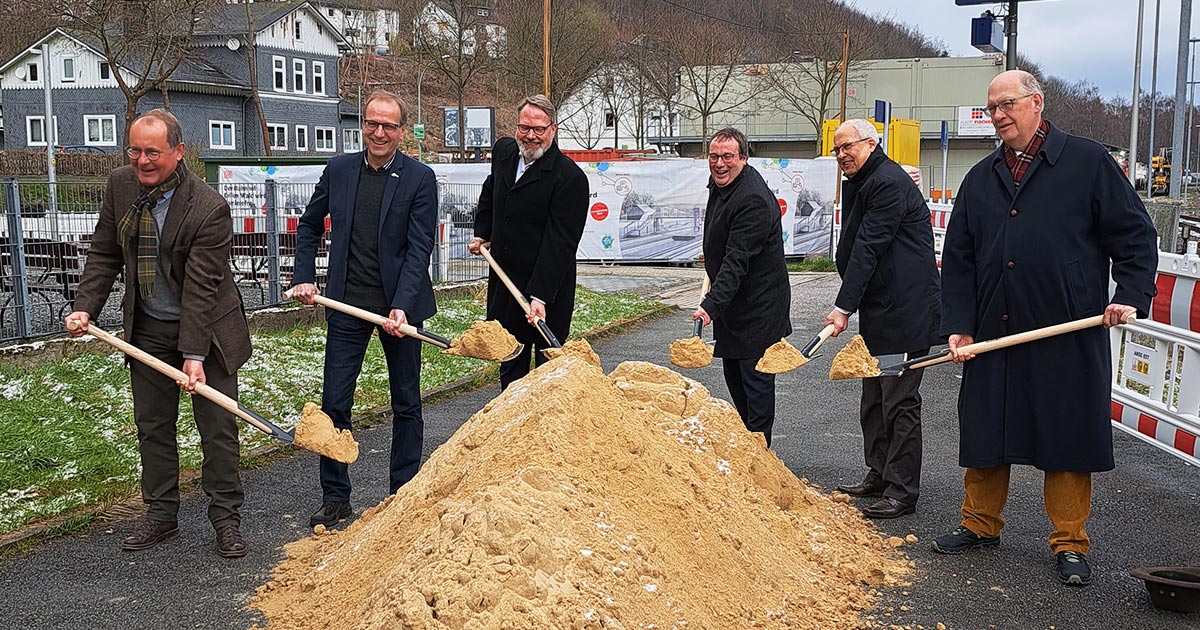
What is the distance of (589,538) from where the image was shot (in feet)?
13.4

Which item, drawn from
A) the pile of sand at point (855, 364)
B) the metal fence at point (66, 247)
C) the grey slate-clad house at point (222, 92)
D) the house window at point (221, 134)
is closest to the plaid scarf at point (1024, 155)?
the pile of sand at point (855, 364)

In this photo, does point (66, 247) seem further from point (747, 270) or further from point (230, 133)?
point (230, 133)

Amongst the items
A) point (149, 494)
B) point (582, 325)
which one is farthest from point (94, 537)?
point (582, 325)

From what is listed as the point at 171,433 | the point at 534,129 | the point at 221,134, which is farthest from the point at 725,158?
the point at 221,134

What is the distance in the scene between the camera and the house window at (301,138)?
6016 cm

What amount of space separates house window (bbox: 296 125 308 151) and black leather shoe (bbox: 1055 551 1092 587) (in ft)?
192

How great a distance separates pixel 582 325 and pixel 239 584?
893cm

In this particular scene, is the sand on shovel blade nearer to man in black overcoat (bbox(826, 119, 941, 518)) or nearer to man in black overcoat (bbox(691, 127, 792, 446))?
man in black overcoat (bbox(691, 127, 792, 446))

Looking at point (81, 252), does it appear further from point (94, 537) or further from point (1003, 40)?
point (1003, 40)

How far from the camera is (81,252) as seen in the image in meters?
11.2

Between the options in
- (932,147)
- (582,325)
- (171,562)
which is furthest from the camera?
(932,147)

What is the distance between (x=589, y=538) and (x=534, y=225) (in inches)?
112

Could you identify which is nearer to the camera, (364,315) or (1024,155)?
(1024,155)

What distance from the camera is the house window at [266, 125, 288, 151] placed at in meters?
58.5
